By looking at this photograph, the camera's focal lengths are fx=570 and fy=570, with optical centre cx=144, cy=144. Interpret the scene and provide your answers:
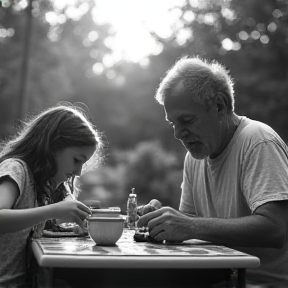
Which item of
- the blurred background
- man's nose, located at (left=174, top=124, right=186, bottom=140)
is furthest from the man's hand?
the blurred background

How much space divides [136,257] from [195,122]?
4.46ft

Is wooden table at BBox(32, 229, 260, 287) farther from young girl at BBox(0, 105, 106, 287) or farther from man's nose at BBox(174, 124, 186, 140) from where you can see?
man's nose at BBox(174, 124, 186, 140)

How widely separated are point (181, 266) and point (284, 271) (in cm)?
118

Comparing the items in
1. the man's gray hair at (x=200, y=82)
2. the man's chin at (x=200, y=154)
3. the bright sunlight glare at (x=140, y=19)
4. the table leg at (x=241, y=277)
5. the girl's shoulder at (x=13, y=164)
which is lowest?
the table leg at (x=241, y=277)

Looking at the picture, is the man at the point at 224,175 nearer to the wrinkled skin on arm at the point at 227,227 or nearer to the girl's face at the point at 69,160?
the wrinkled skin on arm at the point at 227,227

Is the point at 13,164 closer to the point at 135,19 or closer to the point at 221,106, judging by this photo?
the point at 221,106

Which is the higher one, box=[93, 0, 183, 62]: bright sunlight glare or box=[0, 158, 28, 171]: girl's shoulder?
box=[93, 0, 183, 62]: bright sunlight glare

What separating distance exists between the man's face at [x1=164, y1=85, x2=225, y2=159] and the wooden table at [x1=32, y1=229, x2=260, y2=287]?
0.98 m

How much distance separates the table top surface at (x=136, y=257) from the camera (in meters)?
1.86

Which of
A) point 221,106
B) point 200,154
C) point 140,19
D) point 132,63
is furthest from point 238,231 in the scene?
point 132,63

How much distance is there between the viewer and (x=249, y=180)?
284cm

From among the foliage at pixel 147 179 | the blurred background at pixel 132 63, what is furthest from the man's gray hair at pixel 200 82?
the foliage at pixel 147 179

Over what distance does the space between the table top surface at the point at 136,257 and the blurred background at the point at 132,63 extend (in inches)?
323

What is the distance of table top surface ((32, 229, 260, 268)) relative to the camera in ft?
6.09
